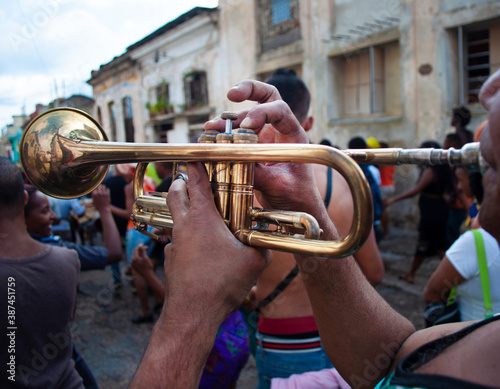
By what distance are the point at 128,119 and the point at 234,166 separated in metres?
20.0

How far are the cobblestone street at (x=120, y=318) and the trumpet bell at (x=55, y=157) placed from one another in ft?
8.61

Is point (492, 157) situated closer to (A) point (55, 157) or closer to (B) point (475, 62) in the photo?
(A) point (55, 157)

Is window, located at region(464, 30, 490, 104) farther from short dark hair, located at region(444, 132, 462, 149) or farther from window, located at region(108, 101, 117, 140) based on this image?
window, located at region(108, 101, 117, 140)

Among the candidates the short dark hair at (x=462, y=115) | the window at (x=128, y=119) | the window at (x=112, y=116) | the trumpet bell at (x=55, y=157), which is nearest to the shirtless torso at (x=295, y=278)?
the trumpet bell at (x=55, y=157)

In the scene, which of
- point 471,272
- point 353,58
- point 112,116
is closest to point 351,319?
point 471,272

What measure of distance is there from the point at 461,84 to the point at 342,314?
7413mm

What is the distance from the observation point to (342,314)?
4.13 feet

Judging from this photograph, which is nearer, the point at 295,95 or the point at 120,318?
the point at 295,95

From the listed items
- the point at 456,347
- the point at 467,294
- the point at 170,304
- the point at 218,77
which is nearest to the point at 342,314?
the point at 456,347

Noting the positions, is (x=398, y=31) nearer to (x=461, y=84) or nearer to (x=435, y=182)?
(x=461, y=84)

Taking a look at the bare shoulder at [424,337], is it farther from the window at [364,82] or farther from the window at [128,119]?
the window at [128,119]

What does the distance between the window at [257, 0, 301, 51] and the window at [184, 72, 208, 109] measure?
341 centimetres

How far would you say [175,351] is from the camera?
2.89 ft

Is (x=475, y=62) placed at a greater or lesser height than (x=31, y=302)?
greater
